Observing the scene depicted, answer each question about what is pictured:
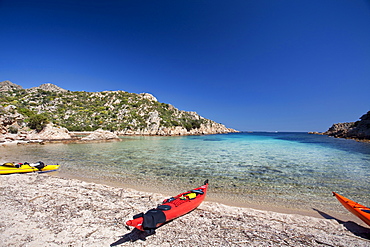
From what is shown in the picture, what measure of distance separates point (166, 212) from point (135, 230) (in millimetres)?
740

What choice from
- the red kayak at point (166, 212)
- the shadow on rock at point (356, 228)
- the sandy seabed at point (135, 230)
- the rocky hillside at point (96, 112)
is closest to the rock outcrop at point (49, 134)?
the rocky hillside at point (96, 112)

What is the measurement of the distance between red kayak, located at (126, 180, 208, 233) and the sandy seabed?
0.70ft

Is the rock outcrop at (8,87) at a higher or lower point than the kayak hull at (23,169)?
higher

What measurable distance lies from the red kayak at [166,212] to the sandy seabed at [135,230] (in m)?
0.21

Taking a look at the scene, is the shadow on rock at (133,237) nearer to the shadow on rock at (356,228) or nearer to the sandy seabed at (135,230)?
the sandy seabed at (135,230)

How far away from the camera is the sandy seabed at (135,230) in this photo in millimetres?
3051

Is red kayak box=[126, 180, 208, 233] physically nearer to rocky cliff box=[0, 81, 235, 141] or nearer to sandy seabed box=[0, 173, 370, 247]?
sandy seabed box=[0, 173, 370, 247]

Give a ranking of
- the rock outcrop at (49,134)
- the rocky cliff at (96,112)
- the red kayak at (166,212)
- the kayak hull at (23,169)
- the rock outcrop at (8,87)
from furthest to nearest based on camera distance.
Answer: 1. the rock outcrop at (8,87)
2. the rocky cliff at (96,112)
3. the rock outcrop at (49,134)
4. the kayak hull at (23,169)
5. the red kayak at (166,212)

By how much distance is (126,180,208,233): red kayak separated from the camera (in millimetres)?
2969

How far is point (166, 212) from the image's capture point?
356 cm

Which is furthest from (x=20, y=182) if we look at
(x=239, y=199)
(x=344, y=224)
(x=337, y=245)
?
(x=344, y=224)

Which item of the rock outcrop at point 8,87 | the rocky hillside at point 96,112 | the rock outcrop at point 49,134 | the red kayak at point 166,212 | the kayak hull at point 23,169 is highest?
the rock outcrop at point 8,87

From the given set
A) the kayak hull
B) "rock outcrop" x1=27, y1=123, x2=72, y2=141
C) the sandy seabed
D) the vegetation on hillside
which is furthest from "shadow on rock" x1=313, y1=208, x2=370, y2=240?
the vegetation on hillside

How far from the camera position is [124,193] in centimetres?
556
